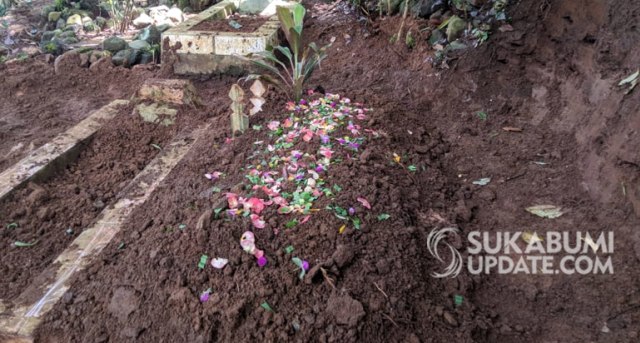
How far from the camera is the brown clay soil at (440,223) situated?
1.66 m

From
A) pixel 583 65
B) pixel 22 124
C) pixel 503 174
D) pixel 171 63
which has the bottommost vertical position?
pixel 22 124

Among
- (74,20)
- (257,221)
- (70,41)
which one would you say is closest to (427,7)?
(257,221)

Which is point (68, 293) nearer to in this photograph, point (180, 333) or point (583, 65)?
point (180, 333)

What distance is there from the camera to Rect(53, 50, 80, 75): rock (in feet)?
16.2

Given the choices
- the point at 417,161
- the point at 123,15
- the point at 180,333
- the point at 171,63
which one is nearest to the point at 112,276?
the point at 180,333

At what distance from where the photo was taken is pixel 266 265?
179cm

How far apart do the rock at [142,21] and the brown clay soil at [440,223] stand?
4.55 m

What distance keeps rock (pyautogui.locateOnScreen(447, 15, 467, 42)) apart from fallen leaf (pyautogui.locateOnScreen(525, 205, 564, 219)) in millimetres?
1978

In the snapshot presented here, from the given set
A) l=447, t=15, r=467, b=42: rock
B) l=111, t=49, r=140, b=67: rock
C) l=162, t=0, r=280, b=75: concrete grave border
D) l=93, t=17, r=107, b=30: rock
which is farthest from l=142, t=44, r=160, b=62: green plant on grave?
l=447, t=15, r=467, b=42: rock

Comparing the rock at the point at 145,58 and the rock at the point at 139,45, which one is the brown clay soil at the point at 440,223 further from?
the rock at the point at 139,45

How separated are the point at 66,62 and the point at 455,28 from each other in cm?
422

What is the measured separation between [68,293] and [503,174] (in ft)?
7.75

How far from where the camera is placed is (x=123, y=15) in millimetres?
6832

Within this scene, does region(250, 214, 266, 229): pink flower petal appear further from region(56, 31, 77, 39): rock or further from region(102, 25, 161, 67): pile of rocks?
region(56, 31, 77, 39): rock
